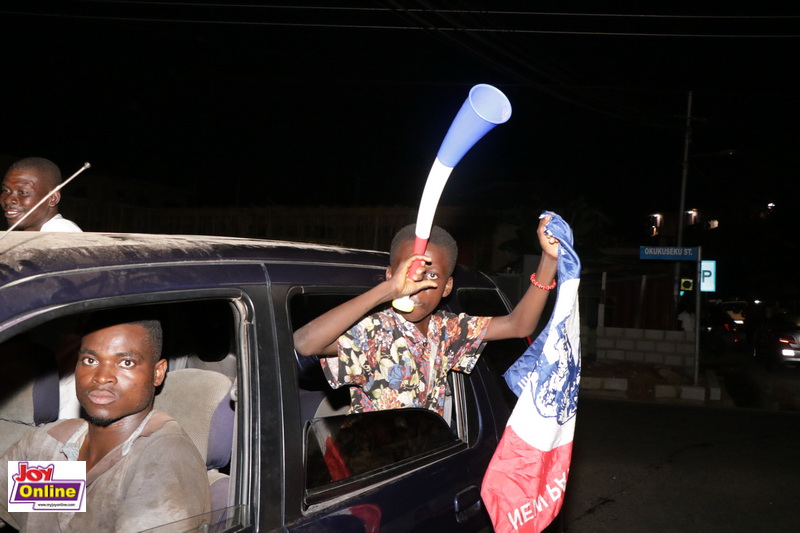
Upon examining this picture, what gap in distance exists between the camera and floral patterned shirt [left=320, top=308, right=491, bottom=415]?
2.10 metres


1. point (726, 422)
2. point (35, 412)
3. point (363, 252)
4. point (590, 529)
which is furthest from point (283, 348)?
point (726, 422)

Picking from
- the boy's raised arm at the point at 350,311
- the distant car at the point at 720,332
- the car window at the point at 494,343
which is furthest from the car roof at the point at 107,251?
the distant car at the point at 720,332

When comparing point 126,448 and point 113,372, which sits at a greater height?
point 113,372

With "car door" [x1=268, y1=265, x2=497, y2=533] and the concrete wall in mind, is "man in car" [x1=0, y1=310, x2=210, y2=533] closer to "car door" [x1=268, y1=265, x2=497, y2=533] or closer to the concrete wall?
"car door" [x1=268, y1=265, x2=497, y2=533]

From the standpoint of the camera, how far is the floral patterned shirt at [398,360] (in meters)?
2.10

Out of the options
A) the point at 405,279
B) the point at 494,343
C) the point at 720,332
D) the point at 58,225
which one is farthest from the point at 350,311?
the point at 720,332

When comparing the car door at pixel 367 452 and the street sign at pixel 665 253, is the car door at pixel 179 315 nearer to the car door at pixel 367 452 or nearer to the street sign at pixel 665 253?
the car door at pixel 367 452

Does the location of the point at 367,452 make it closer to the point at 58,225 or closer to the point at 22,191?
the point at 58,225

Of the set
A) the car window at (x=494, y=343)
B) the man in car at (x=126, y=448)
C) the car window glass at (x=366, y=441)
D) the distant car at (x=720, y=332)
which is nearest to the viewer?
the man in car at (x=126, y=448)

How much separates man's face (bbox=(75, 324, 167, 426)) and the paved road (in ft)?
6.48

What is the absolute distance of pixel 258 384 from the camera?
167 centimetres

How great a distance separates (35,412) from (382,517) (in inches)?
46.1

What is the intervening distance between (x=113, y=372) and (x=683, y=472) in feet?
22.5

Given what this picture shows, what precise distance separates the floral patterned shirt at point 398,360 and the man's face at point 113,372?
561 mm
